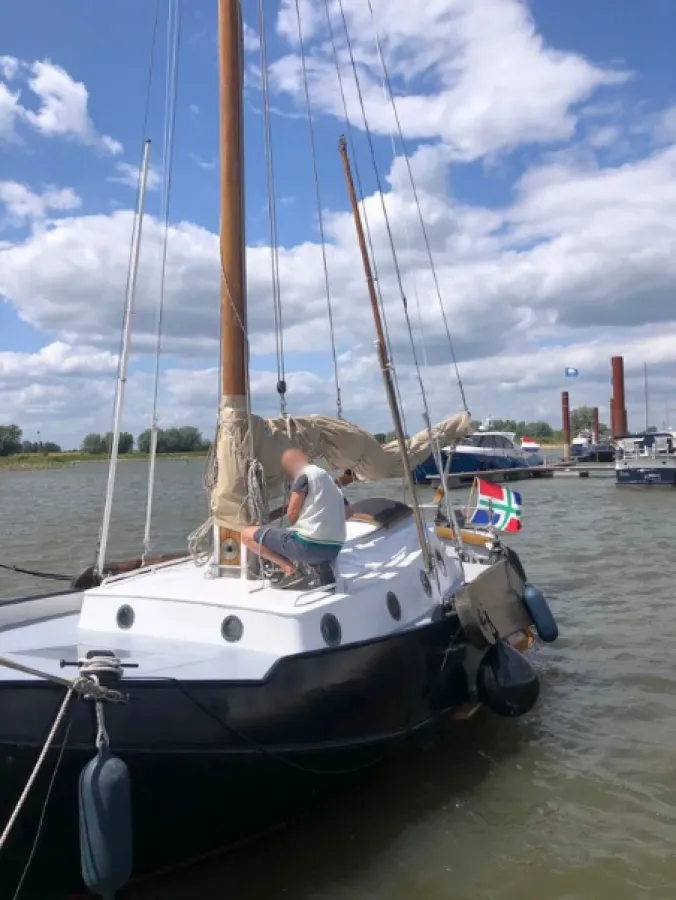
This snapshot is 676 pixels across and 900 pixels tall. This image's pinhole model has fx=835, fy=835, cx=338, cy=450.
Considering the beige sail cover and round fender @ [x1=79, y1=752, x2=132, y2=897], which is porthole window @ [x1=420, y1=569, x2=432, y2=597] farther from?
round fender @ [x1=79, y1=752, x2=132, y2=897]

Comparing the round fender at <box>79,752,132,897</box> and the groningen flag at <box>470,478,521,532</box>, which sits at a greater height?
the groningen flag at <box>470,478,521,532</box>

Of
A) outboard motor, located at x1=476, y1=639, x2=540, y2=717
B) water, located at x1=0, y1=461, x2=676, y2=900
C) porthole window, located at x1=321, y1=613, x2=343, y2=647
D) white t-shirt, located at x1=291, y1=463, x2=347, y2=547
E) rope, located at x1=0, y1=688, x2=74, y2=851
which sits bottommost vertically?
water, located at x1=0, y1=461, x2=676, y2=900

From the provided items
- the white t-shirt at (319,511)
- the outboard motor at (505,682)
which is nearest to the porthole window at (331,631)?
the white t-shirt at (319,511)

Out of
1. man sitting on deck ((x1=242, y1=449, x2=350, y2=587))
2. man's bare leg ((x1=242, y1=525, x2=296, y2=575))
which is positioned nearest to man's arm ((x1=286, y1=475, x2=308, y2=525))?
man sitting on deck ((x1=242, y1=449, x2=350, y2=587))

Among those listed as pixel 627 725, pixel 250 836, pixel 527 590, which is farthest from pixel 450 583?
pixel 250 836

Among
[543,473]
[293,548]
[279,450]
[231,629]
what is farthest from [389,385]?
[543,473]

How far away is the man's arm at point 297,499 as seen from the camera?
613cm

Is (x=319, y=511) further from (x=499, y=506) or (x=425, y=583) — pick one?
(x=499, y=506)

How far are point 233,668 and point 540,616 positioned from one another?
440cm

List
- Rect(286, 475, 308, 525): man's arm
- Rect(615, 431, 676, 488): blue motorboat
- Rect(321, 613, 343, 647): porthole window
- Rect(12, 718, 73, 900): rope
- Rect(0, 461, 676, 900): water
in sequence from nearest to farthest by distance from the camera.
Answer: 1. Rect(12, 718, 73, 900): rope
2. Rect(0, 461, 676, 900): water
3. Rect(321, 613, 343, 647): porthole window
4. Rect(286, 475, 308, 525): man's arm
5. Rect(615, 431, 676, 488): blue motorboat

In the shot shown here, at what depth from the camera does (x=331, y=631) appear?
5707 mm

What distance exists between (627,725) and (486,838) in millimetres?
2727

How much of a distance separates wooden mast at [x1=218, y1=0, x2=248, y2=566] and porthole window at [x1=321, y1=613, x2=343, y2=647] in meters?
1.20

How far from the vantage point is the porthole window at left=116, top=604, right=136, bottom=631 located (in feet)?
19.7
